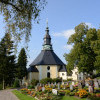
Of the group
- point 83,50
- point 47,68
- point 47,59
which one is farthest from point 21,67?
point 83,50

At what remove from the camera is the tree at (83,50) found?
93.5 ft

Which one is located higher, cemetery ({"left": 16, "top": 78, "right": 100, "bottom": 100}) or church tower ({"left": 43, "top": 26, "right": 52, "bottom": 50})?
church tower ({"left": 43, "top": 26, "right": 52, "bottom": 50})

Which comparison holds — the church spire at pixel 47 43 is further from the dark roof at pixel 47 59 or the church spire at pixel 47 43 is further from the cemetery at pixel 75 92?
the cemetery at pixel 75 92

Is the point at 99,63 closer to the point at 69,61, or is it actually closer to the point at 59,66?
the point at 69,61

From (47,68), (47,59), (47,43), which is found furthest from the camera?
(47,43)

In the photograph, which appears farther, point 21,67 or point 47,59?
point 47,59

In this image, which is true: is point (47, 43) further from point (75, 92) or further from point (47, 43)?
point (75, 92)

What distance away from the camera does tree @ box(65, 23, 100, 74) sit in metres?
28.5

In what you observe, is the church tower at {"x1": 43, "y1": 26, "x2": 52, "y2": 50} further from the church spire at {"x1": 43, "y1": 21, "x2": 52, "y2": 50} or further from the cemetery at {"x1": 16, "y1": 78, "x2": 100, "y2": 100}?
the cemetery at {"x1": 16, "y1": 78, "x2": 100, "y2": 100}

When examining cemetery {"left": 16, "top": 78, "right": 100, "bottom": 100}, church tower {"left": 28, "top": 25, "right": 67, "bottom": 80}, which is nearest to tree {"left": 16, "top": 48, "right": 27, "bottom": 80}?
church tower {"left": 28, "top": 25, "right": 67, "bottom": 80}

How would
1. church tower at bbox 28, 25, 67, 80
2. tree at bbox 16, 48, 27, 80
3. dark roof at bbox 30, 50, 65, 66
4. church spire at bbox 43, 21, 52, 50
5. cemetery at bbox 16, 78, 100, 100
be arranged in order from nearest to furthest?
1. cemetery at bbox 16, 78, 100, 100
2. tree at bbox 16, 48, 27, 80
3. church tower at bbox 28, 25, 67, 80
4. dark roof at bbox 30, 50, 65, 66
5. church spire at bbox 43, 21, 52, 50

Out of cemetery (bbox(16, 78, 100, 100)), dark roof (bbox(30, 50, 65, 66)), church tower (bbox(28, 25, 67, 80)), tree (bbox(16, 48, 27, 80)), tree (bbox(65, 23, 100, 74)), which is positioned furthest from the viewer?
dark roof (bbox(30, 50, 65, 66))

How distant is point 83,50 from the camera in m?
29.4

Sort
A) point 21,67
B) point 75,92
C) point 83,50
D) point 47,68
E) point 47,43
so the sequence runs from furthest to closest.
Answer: point 47,43, point 47,68, point 21,67, point 83,50, point 75,92
